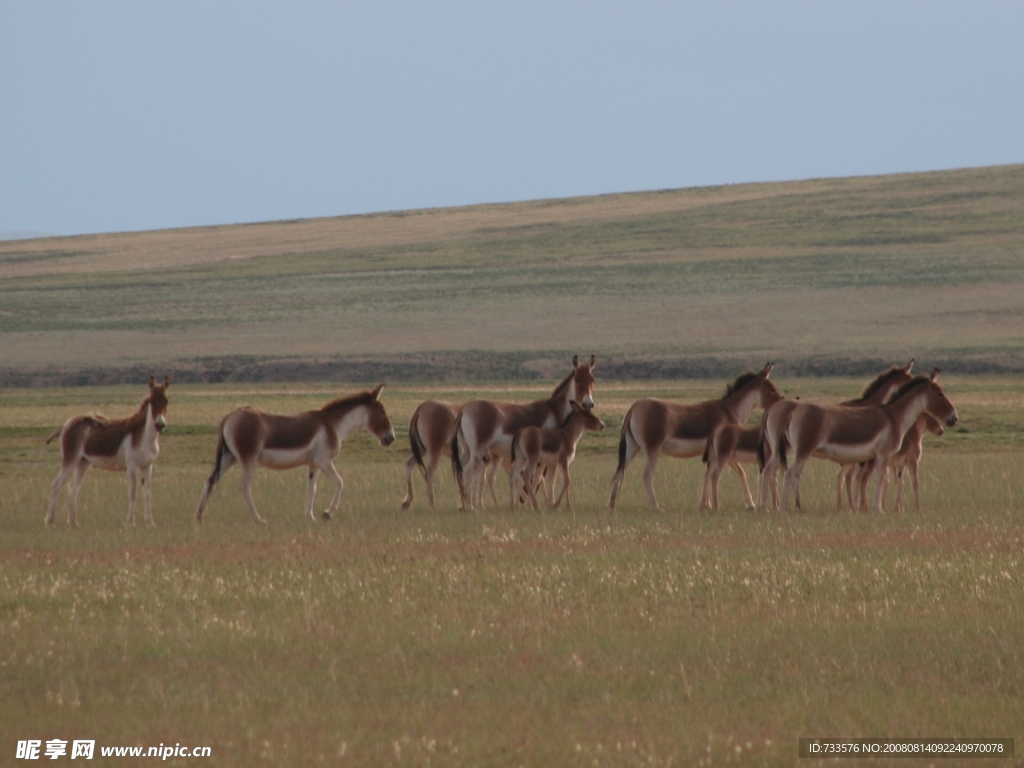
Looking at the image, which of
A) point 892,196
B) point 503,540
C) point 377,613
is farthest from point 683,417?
point 892,196

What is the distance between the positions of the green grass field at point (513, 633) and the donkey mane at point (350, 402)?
136cm

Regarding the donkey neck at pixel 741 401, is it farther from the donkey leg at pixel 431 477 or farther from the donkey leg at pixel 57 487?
the donkey leg at pixel 57 487

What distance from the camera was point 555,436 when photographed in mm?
18312

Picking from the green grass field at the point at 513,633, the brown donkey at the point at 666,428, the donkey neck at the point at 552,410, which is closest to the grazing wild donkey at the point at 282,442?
the green grass field at the point at 513,633

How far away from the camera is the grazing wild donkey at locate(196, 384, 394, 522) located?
16.8 m

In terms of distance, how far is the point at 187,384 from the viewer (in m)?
55.5

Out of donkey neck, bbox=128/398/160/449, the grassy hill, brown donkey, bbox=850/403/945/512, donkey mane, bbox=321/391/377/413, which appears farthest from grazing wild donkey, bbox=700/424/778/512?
the grassy hill

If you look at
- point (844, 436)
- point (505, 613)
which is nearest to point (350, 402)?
point (844, 436)

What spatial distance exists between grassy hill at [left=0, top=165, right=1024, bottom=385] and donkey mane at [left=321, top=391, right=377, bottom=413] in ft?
119

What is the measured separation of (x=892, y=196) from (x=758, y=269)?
27296mm

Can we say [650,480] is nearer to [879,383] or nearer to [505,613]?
[879,383]

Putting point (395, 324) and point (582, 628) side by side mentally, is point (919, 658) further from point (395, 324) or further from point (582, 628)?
point (395, 324)

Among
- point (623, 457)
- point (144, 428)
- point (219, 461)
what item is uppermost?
point (144, 428)

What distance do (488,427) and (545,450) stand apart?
103cm
